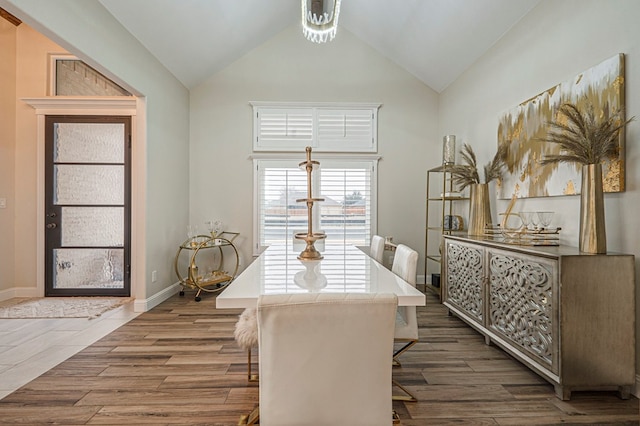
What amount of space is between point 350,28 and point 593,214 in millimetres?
3904

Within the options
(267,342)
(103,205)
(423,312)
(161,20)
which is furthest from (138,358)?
(161,20)

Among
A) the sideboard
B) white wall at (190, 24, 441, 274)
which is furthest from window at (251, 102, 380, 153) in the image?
the sideboard

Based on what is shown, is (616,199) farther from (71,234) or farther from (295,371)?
(71,234)

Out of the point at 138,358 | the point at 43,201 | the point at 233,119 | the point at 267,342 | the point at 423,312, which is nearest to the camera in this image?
the point at 267,342

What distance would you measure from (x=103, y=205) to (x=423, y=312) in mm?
4030

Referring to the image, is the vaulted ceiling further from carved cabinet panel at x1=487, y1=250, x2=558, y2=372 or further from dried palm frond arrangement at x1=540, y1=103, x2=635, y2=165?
carved cabinet panel at x1=487, y1=250, x2=558, y2=372

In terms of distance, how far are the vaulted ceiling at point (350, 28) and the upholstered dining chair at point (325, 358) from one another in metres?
3.16

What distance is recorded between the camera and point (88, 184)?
4117mm

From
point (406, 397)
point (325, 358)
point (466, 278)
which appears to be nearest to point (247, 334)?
point (325, 358)

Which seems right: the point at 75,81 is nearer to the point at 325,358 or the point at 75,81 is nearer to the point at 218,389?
the point at 218,389

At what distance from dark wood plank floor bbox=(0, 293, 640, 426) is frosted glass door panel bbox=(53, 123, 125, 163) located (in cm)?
238

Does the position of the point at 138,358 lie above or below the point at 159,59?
below

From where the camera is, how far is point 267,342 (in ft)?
3.68

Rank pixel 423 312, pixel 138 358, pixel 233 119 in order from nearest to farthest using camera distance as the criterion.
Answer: pixel 138 358, pixel 423 312, pixel 233 119
